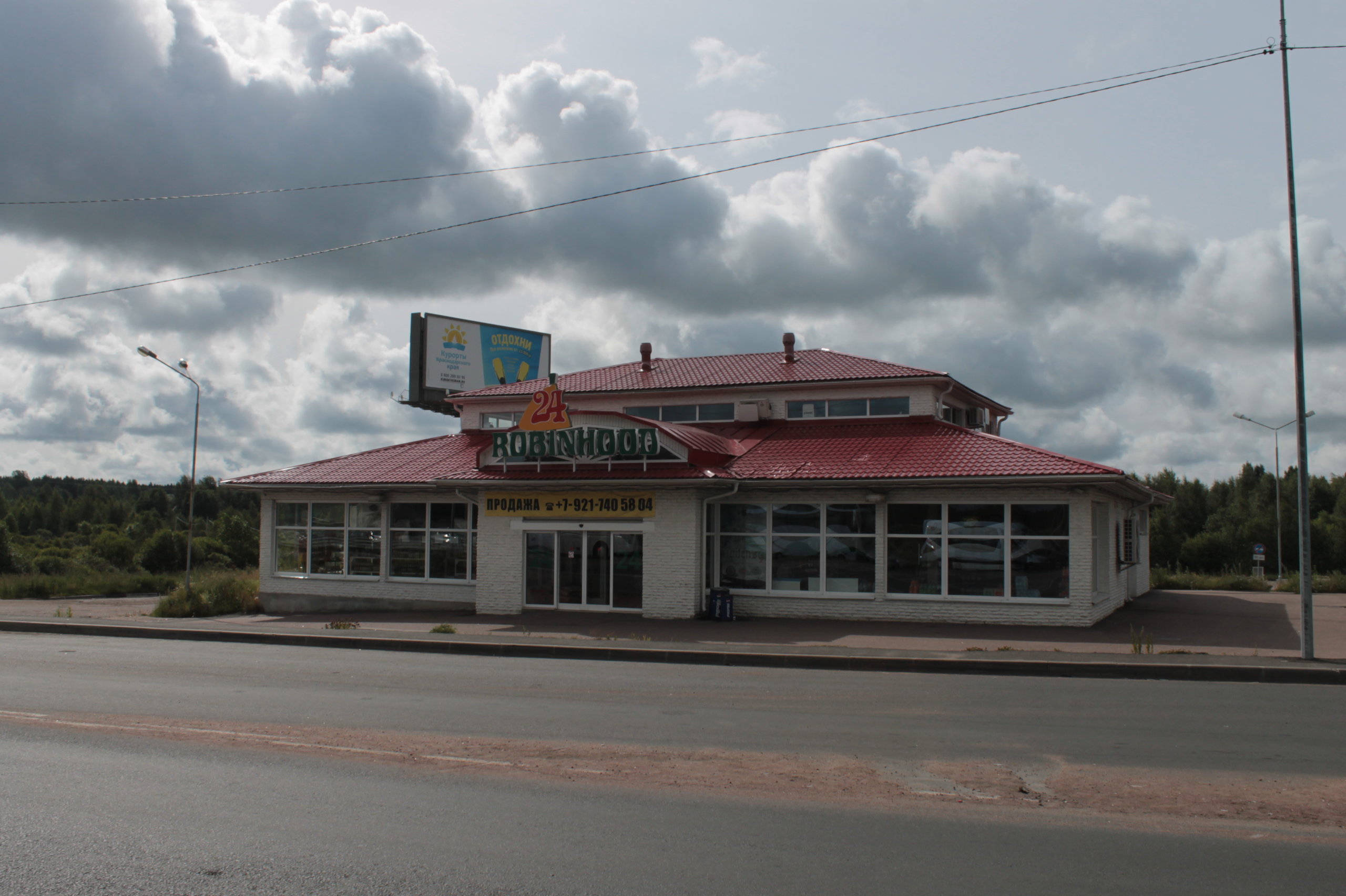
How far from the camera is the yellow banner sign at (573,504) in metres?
22.1

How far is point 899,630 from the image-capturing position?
1923 cm

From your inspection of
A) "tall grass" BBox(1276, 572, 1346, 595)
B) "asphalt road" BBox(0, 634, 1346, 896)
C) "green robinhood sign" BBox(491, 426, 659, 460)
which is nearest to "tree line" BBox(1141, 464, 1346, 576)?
"tall grass" BBox(1276, 572, 1346, 595)

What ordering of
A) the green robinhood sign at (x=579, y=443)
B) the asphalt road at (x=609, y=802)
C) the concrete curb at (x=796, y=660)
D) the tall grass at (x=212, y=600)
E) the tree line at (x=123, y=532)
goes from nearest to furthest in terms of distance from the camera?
A: the asphalt road at (x=609, y=802) → the concrete curb at (x=796, y=660) → the green robinhood sign at (x=579, y=443) → the tall grass at (x=212, y=600) → the tree line at (x=123, y=532)

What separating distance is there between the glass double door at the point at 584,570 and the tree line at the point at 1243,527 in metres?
65.7

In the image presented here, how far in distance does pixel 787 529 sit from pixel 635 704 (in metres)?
11.2

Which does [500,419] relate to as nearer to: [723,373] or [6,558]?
[723,373]

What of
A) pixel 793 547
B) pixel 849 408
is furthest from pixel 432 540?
pixel 849 408

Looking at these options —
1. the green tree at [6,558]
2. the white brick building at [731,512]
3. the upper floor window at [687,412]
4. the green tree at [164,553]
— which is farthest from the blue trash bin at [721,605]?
the green tree at [6,558]

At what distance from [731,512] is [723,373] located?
704 cm

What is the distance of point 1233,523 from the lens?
96.6m

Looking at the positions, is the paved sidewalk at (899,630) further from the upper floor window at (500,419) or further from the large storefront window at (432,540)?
the upper floor window at (500,419)

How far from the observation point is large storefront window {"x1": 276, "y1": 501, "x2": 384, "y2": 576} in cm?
2605

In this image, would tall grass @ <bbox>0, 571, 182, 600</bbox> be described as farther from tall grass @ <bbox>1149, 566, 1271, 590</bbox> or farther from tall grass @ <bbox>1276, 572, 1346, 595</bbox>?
tall grass @ <bbox>1276, 572, 1346, 595</bbox>

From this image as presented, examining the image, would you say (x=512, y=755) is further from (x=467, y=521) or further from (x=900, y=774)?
(x=467, y=521)
